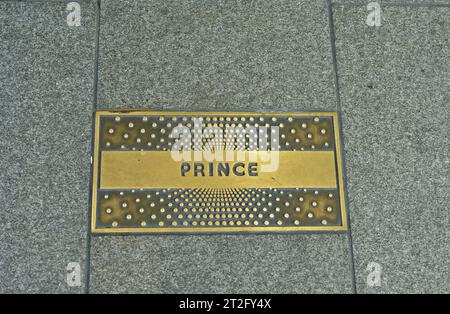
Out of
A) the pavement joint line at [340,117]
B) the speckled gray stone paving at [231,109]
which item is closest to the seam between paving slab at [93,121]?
the speckled gray stone paving at [231,109]

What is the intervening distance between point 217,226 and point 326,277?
482 millimetres

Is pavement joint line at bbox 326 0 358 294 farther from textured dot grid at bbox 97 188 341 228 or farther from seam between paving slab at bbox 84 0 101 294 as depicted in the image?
seam between paving slab at bbox 84 0 101 294

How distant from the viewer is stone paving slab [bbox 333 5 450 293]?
68.1 inches

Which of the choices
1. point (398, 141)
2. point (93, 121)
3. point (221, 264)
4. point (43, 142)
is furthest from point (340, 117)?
point (43, 142)

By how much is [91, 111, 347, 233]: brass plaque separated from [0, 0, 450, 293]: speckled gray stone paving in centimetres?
5

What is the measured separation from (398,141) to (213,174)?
0.82m

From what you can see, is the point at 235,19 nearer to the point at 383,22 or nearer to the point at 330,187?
the point at 383,22

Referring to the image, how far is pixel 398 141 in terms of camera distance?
184cm

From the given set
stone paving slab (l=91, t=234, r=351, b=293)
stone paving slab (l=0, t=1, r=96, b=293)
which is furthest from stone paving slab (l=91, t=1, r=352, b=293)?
stone paving slab (l=0, t=1, r=96, b=293)

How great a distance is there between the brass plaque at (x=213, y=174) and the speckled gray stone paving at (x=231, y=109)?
5 centimetres

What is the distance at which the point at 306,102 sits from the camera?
6.11 ft

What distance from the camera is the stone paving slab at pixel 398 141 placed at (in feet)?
5.67
